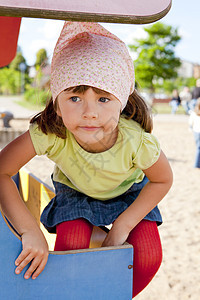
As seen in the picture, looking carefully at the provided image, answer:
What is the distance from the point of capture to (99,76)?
3.63 feet

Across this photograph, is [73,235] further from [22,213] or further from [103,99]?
[103,99]

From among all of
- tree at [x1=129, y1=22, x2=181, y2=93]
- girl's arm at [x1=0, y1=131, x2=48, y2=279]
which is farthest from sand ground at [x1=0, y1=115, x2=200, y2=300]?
tree at [x1=129, y1=22, x2=181, y2=93]

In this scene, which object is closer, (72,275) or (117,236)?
(72,275)

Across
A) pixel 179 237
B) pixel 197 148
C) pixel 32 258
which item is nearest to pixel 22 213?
pixel 32 258

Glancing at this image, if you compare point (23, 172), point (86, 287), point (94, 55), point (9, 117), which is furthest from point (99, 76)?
point (9, 117)

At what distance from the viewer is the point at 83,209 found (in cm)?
135

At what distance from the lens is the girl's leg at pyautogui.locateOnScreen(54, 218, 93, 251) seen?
1243 mm

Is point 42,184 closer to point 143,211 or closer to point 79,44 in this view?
point 143,211

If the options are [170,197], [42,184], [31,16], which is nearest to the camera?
[31,16]

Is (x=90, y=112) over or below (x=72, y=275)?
over

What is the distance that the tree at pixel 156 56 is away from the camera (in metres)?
25.9

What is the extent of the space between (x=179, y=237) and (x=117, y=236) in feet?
5.26

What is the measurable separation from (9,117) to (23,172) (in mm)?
5335

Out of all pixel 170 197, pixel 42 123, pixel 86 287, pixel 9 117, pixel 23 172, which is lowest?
pixel 9 117
